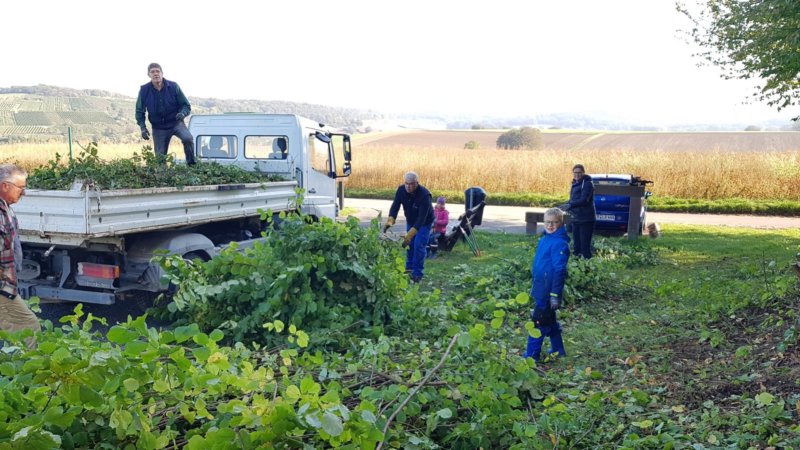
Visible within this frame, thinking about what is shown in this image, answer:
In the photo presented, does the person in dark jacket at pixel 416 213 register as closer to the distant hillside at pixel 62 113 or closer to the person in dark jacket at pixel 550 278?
the person in dark jacket at pixel 550 278

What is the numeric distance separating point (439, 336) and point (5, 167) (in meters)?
3.90

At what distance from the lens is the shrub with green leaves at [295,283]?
6.38 m

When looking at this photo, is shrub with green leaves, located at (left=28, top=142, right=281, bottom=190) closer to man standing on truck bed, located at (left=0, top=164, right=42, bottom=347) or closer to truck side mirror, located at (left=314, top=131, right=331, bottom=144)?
man standing on truck bed, located at (left=0, top=164, right=42, bottom=347)

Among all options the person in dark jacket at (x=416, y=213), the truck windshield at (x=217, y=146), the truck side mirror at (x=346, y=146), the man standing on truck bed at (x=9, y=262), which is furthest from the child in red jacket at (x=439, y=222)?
the man standing on truck bed at (x=9, y=262)

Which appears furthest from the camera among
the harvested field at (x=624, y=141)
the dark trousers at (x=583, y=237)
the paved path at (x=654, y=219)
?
the harvested field at (x=624, y=141)

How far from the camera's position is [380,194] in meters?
27.2

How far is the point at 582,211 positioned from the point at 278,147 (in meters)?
5.04

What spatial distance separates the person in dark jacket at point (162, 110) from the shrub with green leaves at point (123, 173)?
1.03 m

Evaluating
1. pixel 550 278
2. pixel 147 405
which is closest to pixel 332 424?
pixel 147 405

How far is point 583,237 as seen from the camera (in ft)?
38.5

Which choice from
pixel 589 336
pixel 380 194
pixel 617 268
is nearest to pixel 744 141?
pixel 380 194

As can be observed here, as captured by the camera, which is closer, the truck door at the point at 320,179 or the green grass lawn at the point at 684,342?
the green grass lawn at the point at 684,342

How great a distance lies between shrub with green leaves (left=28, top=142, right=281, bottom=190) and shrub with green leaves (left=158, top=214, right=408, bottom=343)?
1681 mm

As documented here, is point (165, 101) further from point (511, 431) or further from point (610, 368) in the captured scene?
point (511, 431)
